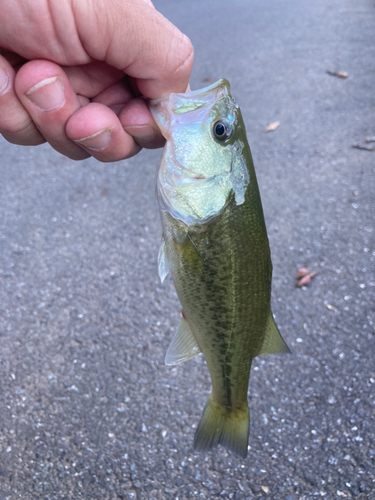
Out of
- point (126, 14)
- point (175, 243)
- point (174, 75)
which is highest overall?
point (126, 14)

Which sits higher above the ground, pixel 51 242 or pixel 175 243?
pixel 175 243

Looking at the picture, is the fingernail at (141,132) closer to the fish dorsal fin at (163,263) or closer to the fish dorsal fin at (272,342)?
the fish dorsal fin at (163,263)

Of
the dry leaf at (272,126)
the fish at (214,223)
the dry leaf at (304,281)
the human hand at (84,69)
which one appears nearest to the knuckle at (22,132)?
the human hand at (84,69)

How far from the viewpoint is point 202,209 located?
150cm

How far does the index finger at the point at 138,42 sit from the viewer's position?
150 centimetres

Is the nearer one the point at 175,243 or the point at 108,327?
the point at 175,243

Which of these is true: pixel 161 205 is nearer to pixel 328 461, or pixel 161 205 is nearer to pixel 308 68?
pixel 328 461

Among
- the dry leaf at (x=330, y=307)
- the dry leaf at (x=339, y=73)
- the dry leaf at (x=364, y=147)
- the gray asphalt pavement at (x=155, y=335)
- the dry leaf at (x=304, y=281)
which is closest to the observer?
the gray asphalt pavement at (x=155, y=335)

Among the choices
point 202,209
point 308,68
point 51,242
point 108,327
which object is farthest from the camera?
point 308,68

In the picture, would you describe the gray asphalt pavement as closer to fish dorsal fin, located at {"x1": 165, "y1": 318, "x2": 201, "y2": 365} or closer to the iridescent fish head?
fish dorsal fin, located at {"x1": 165, "y1": 318, "x2": 201, "y2": 365}

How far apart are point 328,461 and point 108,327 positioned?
5.01ft

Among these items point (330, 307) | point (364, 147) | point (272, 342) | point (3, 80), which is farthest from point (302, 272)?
point (3, 80)

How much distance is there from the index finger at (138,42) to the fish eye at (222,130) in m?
0.28

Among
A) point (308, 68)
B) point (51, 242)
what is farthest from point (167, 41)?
point (308, 68)
